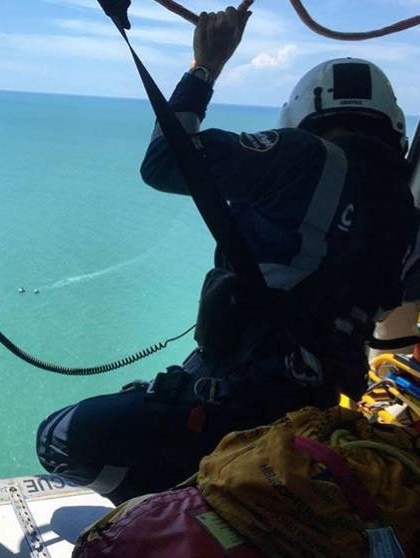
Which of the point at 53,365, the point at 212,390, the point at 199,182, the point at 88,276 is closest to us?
the point at 199,182

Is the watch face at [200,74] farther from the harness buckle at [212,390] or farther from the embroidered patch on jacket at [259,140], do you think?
the harness buckle at [212,390]

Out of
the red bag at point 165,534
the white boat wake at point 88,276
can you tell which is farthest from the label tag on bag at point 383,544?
the white boat wake at point 88,276

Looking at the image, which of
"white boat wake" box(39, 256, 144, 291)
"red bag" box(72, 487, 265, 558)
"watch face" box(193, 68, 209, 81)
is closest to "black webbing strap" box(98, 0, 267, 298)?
"watch face" box(193, 68, 209, 81)

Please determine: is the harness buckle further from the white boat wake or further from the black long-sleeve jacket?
the white boat wake

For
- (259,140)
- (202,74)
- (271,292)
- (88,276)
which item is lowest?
(88,276)

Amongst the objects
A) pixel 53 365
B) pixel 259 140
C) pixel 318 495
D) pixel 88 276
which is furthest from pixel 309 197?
pixel 88 276

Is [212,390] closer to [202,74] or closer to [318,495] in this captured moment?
[318,495]
